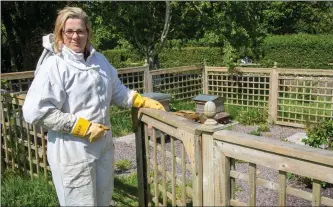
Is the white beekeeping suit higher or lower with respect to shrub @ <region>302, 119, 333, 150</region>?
higher

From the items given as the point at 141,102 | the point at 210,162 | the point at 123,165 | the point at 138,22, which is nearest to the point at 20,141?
the point at 123,165

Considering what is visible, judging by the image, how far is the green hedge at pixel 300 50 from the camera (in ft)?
52.7

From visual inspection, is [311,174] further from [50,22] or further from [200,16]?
[50,22]

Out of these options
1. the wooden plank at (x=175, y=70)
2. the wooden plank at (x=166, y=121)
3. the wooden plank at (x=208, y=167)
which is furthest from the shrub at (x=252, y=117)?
the wooden plank at (x=208, y=167)

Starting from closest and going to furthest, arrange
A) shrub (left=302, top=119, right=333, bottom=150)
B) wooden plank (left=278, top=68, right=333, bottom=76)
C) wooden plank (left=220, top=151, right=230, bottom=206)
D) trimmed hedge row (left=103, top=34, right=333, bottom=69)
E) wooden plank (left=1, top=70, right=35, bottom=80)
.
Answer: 1. wooden plank (left=220, top=151, right=230, bottom=206)
2. shrub (left=302, top=119, right=333, bottom=150)
3. wooden plank (left=1, top=70, right=35, bottom=80)
4. wooden plank (left=278, top=68, right=333, bottom=76)
5. trimmed hedge row (left=103, top=34, right=333, bottom=69)

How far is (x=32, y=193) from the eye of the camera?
3529 mm

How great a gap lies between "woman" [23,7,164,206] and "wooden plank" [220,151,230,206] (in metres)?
0.81

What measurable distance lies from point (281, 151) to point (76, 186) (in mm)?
1346

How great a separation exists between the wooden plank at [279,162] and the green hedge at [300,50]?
47.9ft

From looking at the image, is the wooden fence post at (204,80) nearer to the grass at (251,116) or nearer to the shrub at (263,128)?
the grass at (251,116)

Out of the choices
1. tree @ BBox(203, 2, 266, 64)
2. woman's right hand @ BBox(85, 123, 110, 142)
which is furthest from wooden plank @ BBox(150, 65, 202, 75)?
woman's right hand @ BBox(85, 123, 110, 142)

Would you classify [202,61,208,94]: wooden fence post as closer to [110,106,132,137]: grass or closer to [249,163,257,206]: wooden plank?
[110,106,132,137]: grass

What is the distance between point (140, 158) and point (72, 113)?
2.89 feet

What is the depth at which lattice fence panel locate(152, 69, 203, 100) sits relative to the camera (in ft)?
28.3
